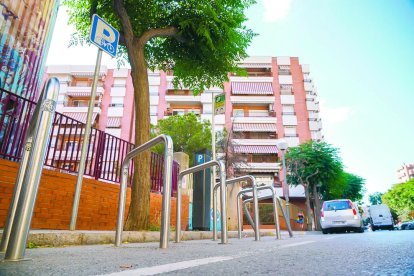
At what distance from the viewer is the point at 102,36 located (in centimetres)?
475

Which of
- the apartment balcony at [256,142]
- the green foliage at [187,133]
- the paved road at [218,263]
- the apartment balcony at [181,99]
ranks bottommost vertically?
the paved road at [218,263]

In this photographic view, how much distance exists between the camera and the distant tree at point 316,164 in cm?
2366

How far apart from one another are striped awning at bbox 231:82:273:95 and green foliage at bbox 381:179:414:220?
40.5 m

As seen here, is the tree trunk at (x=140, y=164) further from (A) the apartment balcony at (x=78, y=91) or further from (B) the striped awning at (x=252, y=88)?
(A) the apartment balcony at (x=78, y=91)

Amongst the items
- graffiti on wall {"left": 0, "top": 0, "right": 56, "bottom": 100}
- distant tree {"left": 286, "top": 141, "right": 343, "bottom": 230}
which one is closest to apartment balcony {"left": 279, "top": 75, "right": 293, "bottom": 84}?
distant tree {"left": 286, "top": 141, "right": 343, "bottom": 230}

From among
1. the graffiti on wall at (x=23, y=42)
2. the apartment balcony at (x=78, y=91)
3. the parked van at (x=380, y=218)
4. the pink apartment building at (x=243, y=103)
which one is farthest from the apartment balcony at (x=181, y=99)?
the graffiti on wall at (x=23, y=42)

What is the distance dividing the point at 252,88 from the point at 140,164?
1397 inches

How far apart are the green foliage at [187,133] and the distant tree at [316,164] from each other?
7.84 metres

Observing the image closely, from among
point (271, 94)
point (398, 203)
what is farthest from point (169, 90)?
point (398, 203)

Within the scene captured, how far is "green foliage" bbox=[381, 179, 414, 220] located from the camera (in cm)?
5827

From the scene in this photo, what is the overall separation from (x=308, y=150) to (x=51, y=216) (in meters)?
22.7

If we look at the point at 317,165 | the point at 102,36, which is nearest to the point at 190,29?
the point at 102,36

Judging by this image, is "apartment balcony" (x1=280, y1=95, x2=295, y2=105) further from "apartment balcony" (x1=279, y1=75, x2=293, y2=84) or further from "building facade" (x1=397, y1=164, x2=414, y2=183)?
"building facade" (x1=397, y1=164, x2=414, y2=183)

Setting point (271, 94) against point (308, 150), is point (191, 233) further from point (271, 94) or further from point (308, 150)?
point (271, 94)
